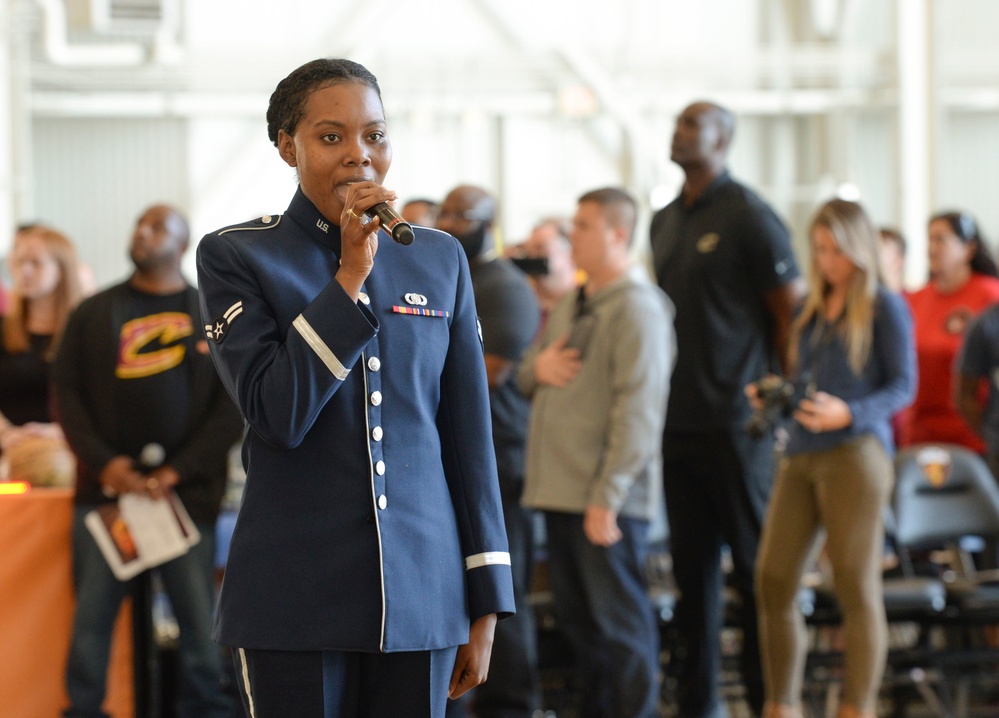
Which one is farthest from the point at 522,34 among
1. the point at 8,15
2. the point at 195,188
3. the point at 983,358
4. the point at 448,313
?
the point at 448,313

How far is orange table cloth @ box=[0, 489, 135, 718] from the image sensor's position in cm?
359

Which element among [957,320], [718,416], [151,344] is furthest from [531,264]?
[957,320]

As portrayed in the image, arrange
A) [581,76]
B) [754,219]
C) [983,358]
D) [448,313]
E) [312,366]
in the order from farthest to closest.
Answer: [581,76] < [983,358] < [754,219] < [448,313] < [312,366]

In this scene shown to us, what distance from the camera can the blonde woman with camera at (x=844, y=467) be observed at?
3695mm

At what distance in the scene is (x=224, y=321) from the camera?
62.7 inches

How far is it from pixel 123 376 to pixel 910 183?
6871mm

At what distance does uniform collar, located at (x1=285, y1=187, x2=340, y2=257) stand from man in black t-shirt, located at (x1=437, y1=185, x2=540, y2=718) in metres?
2.18

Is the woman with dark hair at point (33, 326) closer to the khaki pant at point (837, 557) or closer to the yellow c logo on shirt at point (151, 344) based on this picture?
the yellow c logo on shirt at point (151, 344)

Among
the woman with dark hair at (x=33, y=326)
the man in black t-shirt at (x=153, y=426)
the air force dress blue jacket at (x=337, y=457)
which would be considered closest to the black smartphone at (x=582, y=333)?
the man in black t-shirt at (x=153, y=426)

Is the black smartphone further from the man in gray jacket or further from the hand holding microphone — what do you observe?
the hand holding microphone

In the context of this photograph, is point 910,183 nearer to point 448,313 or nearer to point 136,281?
point 136,281

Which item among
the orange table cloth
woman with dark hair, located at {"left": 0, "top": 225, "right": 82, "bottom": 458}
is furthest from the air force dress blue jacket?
woman with dark hair, located at {"left": 0, "top": 225, "right": 82, "bottom": 458}

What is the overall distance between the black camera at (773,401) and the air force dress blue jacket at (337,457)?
83.8 inches

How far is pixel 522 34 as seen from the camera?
9.30 m
